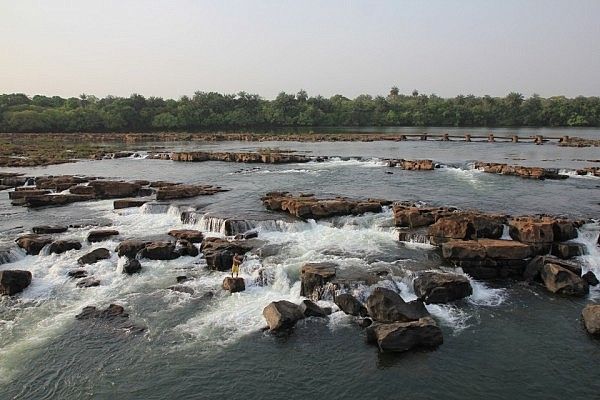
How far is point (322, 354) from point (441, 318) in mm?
4920

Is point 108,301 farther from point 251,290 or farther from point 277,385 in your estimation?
point 277,385

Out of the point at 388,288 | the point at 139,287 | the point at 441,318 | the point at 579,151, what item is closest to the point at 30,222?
the point at 139,287

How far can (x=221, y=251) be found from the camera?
23.0 metres

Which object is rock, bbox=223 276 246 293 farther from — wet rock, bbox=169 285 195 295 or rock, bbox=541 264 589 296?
rock, bbox=541 264 589 296

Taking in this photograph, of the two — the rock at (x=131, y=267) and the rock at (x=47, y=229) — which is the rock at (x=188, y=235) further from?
the rock at (x=47, y=229)

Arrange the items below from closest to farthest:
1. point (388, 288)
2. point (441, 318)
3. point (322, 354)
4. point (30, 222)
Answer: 1. point (322, 354)
2. point (441, 318)
3. point (388, 288)
4. point (30, 222)

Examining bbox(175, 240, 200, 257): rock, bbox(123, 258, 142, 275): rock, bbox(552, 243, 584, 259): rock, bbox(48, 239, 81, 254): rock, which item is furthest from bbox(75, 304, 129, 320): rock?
bbox(552, 243, 584, 259): rock

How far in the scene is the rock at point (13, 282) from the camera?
65.7ft

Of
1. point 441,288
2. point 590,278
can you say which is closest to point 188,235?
point 441,288

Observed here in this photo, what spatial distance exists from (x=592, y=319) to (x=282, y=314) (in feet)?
34.0

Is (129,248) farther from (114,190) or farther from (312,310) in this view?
(114,190)

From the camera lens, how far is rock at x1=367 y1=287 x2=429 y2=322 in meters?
16.9

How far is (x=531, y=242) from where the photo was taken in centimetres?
2241

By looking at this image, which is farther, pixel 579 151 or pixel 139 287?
pixel 579 151
